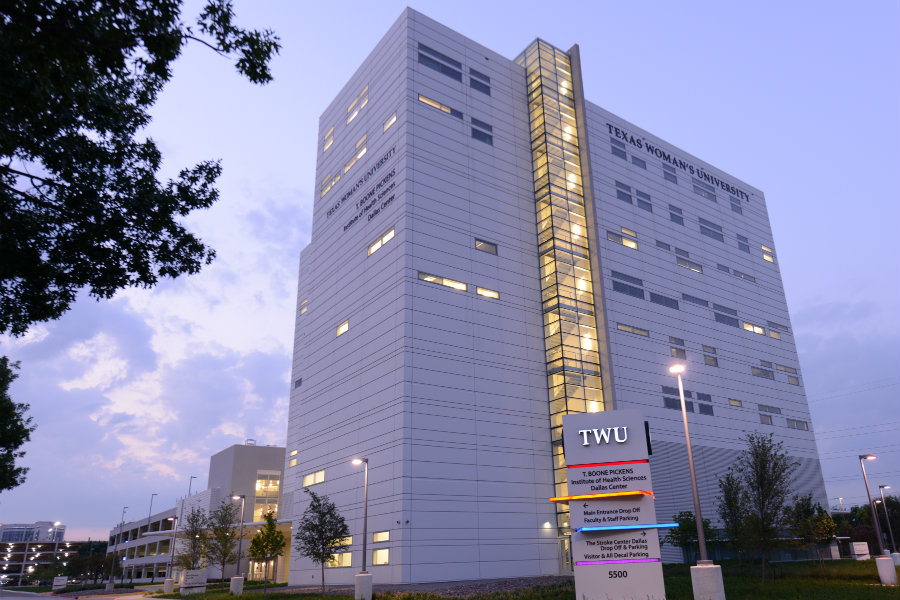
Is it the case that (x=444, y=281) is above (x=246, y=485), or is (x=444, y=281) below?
above

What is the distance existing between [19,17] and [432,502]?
42.6 meters

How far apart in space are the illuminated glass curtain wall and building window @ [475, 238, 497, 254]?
585 cm

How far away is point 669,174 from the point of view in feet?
261

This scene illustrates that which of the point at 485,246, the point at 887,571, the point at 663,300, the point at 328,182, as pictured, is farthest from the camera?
the point at 328,182

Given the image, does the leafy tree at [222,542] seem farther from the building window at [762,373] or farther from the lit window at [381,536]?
the building window at [762,373]

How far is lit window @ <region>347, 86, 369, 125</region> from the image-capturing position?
6738cm

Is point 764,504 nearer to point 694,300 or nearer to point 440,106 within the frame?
point 694,300

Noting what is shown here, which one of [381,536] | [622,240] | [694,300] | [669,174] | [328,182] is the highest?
[669,174]

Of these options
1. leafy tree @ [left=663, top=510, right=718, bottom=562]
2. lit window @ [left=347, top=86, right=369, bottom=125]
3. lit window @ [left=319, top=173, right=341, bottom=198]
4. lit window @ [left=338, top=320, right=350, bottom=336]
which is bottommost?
leafy tree @ [left=663, top=510, right=718, bottom=562]

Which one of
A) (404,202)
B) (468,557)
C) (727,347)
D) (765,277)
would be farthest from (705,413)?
(404,202)

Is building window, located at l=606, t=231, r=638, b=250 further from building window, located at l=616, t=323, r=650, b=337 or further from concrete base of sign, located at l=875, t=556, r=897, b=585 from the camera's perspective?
concrete base of sign, located at l=875, t=556, r=897, b=585

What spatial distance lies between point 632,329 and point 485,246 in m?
18.7

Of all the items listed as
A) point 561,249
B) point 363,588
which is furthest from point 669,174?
point 363,588

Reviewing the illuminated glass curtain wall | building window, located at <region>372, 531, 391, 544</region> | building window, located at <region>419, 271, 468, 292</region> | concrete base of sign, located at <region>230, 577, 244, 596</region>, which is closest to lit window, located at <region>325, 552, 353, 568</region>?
building window, located at <region>372, 531, 391, 544</region>
